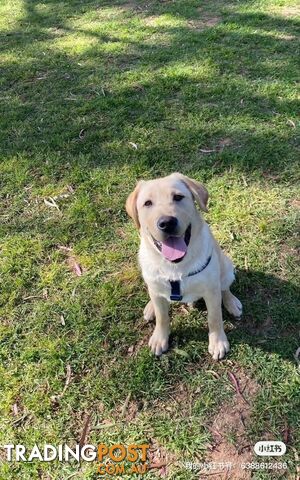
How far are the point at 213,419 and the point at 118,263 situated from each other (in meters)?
1.63

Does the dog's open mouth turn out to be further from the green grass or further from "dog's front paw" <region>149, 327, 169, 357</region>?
the green grass

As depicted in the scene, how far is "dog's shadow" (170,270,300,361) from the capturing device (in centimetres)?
328

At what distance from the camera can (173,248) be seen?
2705 millimetres

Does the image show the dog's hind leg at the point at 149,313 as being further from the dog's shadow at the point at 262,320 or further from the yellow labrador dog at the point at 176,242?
the yellow labrador dog at the point at 176,242

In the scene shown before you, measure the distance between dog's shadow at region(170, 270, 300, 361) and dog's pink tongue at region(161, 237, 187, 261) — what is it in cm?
98

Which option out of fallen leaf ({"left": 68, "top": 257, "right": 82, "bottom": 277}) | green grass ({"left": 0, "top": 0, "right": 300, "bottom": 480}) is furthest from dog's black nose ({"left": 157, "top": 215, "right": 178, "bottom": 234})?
fallen leaf ({"left": 68, "top": 257, "right": 82, "bottom": 277})

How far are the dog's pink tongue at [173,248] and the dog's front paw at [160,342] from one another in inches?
33.0

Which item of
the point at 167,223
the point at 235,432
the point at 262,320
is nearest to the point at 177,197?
the point at 167,223

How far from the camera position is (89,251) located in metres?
4.19

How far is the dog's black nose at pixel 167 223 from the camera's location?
2590 mm

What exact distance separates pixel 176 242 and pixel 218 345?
951 mm

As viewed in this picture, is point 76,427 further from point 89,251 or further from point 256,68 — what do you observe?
point 256,68

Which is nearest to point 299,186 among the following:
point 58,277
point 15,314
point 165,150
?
point 165,150

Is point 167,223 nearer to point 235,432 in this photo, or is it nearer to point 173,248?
point 173,248
